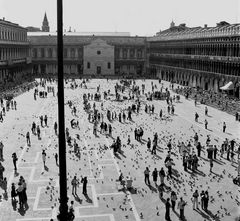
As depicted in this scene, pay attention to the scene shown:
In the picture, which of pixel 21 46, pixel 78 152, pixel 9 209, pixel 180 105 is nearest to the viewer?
pixel 9 209

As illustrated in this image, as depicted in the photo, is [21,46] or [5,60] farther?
[21,46]

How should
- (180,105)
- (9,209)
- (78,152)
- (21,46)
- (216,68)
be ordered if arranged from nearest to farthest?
(9,209) < (78,152) < (180,105) < (216,68) < (21,46)

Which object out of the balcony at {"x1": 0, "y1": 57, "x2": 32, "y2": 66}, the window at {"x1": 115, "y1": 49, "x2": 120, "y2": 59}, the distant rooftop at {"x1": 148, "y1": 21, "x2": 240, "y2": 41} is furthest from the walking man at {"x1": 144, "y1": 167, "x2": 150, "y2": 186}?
the window at {"x1": 115, "y1": 49, "x2": 120, "y2": 59}

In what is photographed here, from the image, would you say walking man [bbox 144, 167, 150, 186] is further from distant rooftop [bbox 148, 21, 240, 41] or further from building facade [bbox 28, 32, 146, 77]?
building facade [bbox 28, 32, 146, 77]

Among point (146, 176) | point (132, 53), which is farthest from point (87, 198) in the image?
point (132, 53)

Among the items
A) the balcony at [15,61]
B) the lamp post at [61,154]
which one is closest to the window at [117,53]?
the balcony at [15,61]

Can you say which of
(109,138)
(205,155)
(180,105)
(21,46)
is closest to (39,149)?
(109,138)

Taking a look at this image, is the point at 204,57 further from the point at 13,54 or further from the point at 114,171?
the point at 114,171

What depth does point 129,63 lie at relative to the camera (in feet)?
374

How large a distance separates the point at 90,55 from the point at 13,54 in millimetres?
27153

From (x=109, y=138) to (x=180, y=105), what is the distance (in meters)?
23.6

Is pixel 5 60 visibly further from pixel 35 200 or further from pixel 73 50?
pixel 35 200

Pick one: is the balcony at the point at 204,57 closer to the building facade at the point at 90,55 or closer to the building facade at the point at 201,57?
the building facade at the point at 201,57

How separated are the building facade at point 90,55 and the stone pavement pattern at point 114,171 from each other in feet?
215
